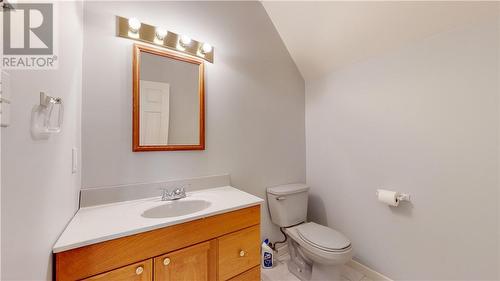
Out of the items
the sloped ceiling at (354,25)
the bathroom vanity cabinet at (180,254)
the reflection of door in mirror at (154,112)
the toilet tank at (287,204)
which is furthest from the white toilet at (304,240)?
the sloped ceiling at (354,25)

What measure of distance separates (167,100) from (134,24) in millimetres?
493

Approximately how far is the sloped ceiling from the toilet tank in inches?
48.8

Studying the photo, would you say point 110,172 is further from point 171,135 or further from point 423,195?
point 423,195

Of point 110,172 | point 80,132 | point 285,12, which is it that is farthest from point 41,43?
point 285,12

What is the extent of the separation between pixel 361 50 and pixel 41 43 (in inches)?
77.2

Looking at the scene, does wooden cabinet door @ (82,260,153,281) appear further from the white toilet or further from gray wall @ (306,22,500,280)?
gray wall @ (306,22,500,280)

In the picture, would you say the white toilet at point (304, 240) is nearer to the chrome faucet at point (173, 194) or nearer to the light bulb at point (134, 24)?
the chrome faucet at point (173, 194)

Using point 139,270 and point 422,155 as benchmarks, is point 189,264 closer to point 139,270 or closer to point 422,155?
point 139,270

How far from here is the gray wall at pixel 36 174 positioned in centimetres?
43

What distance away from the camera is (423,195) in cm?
135

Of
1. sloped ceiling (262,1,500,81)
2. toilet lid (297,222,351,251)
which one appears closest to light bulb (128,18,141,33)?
sloped ceiling (262,1,500,81)

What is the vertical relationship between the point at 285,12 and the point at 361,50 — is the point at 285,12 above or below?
above

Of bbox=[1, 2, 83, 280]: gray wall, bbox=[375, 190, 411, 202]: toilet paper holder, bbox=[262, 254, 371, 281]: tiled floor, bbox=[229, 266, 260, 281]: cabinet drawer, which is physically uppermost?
bbox=[1, 2, 83, 280]: gray wall

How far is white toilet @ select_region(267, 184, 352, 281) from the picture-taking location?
4.53ft
